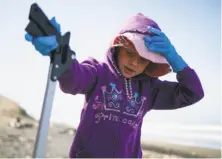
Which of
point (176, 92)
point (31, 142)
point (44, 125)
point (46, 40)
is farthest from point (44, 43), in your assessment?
point (31, 142)

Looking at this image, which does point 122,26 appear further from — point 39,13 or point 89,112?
point 39,13

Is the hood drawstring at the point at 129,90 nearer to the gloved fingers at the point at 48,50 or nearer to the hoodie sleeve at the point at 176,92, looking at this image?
the hoodie sleeve at the point at 176,92

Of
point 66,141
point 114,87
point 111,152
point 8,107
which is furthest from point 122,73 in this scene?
point 8,107

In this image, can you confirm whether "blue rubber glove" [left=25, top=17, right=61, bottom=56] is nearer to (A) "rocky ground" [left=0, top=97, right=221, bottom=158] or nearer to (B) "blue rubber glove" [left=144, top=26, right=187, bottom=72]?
(B) "blue rubber glove" [left=144, top=26, right=187, bottom=72]

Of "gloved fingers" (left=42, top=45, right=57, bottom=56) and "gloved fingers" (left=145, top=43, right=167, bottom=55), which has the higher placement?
"gloved fingers" (left=145, top=43, right=167, bottom=55)

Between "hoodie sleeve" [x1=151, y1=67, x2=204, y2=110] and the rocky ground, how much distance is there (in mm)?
1679

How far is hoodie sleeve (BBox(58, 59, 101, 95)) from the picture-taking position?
1126 mm

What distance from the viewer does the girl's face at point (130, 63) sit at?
1.45 m

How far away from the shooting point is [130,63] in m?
1.45

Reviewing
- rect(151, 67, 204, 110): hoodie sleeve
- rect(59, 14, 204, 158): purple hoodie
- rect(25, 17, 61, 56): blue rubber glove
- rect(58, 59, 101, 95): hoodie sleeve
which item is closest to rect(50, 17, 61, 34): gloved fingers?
rect(25, 17, 61, 56): blue rubber glove

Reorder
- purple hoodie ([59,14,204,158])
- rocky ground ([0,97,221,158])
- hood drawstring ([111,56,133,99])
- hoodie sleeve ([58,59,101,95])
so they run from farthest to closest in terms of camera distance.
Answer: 1. rocky ground ([0,97,221,158])
2. hood drawstring ([111,56,133,99])
3. purple hoodie ([59,14,204,158])
4. hoodie sleeve ([58,59,101,95])

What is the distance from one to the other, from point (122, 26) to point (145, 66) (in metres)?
0.23

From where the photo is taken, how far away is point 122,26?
1573mm

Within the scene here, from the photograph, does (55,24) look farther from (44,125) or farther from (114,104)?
(114,104)
